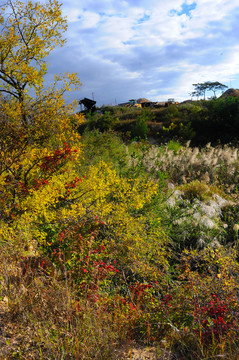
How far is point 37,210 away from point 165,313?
2.07 m

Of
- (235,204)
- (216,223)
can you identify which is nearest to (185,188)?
(235,204)

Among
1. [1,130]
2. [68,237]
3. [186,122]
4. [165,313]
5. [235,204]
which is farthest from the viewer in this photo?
[186,122]

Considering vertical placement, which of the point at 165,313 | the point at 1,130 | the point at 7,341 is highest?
the point at 1,130

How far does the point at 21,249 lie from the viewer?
3.05 meters

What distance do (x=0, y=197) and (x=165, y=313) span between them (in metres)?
2.52

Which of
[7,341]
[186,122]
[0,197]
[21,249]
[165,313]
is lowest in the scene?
[165,313]

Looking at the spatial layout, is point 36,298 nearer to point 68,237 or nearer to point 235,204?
point 68,237

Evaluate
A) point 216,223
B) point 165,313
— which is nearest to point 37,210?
point 165,313

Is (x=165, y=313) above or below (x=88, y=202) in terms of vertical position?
below

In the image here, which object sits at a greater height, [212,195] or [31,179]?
[31,179]

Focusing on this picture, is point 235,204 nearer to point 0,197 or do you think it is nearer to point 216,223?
point 216,223

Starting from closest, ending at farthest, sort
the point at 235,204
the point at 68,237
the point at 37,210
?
the point at 68,237 < the point at 37,210 < the point at 235,204

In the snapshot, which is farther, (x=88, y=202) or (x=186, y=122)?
(x=186, y=122)

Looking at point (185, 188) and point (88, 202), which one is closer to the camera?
point (88, 202)
